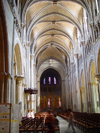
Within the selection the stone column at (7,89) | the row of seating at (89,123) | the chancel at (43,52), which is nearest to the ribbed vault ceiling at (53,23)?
the chancel at (43,52)

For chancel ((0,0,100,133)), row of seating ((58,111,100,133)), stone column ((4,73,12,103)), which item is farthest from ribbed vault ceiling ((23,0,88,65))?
row of seating ((58,111,100,133))

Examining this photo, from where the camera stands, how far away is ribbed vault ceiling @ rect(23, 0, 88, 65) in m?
25.0

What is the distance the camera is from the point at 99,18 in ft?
60.2

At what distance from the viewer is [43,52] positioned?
42875 millimetres

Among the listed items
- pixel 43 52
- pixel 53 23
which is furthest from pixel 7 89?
pixel 43 52

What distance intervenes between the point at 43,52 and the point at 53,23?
13592mm

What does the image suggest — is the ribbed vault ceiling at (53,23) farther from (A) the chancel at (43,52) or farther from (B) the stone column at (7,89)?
(B) the stone column at (7,89)

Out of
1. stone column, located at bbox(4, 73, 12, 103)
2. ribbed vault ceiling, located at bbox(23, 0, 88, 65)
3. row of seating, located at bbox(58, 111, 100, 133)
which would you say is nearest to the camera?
row of seating, located at bbox(58, 111, 100, 133)

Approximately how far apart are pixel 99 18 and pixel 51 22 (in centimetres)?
1313

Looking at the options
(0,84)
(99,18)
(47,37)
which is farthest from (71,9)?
(0,84)

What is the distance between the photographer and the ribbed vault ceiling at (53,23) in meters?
25.0

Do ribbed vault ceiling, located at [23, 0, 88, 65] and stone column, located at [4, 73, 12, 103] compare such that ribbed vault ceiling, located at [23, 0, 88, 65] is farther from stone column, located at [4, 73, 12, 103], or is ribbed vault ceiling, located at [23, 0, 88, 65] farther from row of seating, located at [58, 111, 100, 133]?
row of seating, located at [58, 111, 100, 133]

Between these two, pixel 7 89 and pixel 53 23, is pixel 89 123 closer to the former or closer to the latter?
pixel 7 89

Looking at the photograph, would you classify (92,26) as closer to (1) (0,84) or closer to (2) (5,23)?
(2) (5,23)
